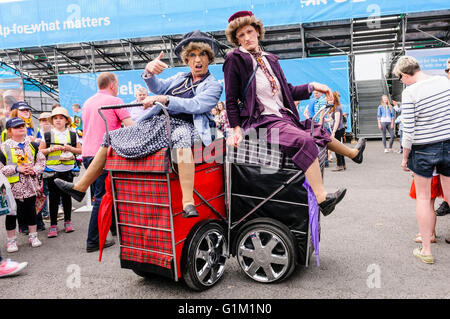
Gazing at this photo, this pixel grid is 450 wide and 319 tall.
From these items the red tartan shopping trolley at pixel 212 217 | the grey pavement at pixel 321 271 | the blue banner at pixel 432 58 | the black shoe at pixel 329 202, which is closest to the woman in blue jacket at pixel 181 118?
the red tartan shopping trolley at pixel 212 217

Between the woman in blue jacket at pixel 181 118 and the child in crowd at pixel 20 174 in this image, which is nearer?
the woman in blue jacket at pixel 181 118

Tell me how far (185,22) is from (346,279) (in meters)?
13.0

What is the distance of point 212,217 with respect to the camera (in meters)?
3.19

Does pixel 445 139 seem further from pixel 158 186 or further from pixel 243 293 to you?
pixel 158 186

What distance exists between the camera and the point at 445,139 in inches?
126

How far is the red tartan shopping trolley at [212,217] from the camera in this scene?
276 centimetres

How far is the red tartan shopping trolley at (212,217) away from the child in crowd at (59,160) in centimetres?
229

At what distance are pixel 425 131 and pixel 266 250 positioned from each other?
1.87 m

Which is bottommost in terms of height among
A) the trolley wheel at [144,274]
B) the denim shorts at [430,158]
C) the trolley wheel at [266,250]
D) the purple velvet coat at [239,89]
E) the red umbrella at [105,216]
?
the trolley wheel at [144,274]

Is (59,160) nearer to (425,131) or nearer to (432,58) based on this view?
(425,131)

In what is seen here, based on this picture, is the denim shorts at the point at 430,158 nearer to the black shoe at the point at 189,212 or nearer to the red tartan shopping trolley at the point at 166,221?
the red tartan shopping trolley at the point at 166,221

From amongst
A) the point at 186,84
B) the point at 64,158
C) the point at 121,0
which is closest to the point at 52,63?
the point at 121,0

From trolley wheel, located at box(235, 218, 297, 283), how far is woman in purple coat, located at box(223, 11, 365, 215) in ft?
1.37

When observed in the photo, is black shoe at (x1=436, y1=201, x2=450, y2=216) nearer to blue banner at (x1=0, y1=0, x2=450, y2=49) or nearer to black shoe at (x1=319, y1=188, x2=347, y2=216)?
black shoe at (x1=319, y1=188, x2=347, y2=216)
